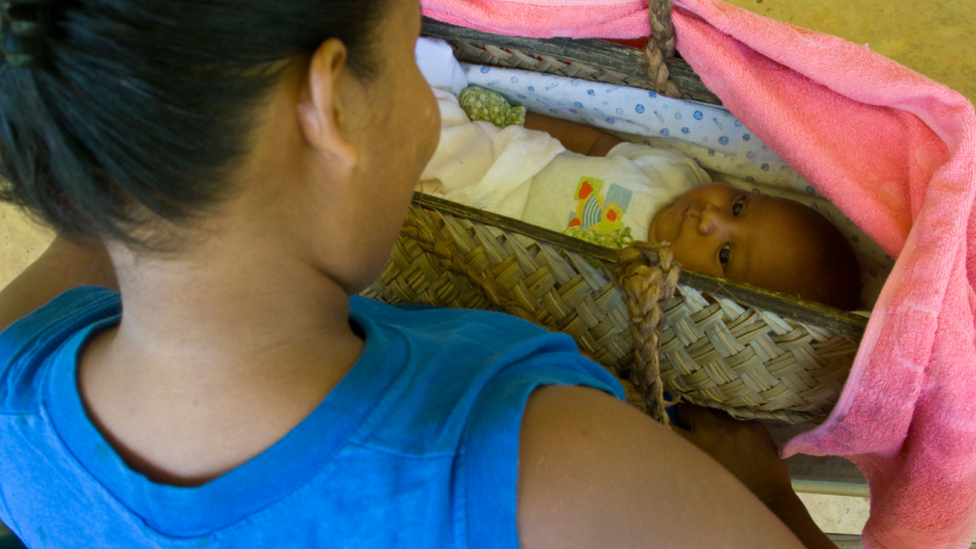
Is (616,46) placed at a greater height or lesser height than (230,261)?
greater

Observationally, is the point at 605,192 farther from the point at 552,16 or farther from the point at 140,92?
the point at 140,92

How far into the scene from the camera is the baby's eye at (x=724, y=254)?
38.3 inches

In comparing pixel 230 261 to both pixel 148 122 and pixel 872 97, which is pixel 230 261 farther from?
pixel 872 97

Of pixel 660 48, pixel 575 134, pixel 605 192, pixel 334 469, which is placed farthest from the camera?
pixel 575 134

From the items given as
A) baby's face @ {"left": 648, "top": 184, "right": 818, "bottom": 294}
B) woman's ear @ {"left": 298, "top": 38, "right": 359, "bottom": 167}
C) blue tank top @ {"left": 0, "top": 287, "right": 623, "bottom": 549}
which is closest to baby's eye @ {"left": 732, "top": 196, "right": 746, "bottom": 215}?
baby's face @ {"left": 648, "top": 184, "right": 818, "bottom": 294}

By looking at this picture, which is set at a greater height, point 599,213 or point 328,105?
point 328,105

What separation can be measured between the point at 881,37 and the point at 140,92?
1334 millimetres

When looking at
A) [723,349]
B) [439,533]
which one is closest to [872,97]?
[723,349]

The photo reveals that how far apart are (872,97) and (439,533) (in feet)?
2.33

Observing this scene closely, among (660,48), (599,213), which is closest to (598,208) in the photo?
(599,213)

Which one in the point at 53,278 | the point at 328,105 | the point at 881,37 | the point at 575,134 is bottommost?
the point at 53,278

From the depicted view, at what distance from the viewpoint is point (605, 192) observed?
1.08 m

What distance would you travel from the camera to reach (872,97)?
2.40ft

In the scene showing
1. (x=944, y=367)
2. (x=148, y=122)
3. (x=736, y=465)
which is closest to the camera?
(x=148, y=122)
